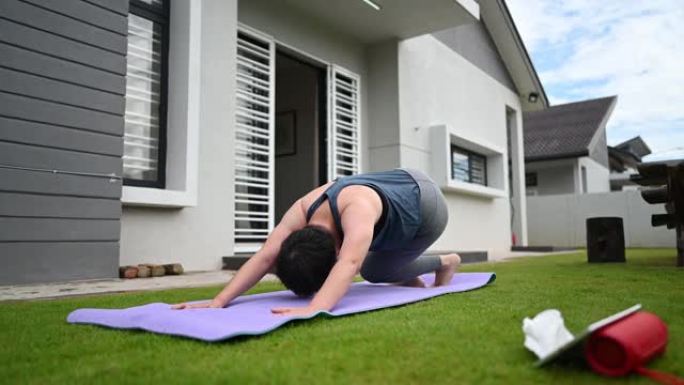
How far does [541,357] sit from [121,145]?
144 inches

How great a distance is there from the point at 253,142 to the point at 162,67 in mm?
1455

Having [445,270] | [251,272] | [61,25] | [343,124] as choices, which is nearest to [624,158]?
[343,124]

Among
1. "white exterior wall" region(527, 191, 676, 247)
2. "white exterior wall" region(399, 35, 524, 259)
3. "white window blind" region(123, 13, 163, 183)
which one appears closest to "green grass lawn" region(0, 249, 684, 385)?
"white window blind" region(123, 13, 163, 183)

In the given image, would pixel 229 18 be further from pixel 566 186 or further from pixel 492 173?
pixel 566 186

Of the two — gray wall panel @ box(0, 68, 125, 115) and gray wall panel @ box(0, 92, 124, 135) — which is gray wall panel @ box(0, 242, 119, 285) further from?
gray wall panel @ box(0, 68, 125, 115)

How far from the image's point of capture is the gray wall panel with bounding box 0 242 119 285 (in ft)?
11.4

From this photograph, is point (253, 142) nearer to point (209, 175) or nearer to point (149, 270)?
point (209, 175)

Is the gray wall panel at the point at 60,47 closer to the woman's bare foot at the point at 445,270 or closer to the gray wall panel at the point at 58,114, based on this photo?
the gray wall panel at the point at 58,114

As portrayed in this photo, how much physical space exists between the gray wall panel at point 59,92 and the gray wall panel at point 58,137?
8.1 inches

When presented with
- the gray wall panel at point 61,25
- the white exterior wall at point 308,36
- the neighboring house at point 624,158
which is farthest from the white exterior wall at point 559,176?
the gray wall panel at point 61,25

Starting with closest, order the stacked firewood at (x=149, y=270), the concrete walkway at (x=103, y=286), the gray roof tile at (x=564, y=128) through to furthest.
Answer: the concrete walkway at (x=103, y=286) → the stacked firewood at (x=149, y=270) → the gray roof tile at (x=564, y=128)

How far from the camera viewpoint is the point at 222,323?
186cm

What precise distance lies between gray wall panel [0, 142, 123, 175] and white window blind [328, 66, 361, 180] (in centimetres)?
363

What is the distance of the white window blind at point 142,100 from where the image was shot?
183 inches
